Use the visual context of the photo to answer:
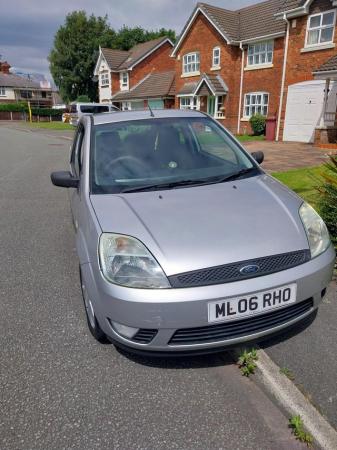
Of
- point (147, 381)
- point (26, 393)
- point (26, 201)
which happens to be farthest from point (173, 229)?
point (26, 201)

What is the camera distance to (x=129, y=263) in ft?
7.22

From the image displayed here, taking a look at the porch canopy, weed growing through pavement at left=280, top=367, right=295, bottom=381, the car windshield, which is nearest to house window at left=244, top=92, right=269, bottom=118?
the porch canopy

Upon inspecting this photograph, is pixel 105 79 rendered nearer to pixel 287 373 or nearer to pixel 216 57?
pixel 216 57

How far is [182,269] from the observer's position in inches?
81.3

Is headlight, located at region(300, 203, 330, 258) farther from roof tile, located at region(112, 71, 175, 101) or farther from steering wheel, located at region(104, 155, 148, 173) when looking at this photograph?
roof tile, located at region(112, 71, 175, 101)

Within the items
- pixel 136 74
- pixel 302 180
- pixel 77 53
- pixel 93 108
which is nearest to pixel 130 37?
pixel 77 53

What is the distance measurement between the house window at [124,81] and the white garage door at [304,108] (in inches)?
989

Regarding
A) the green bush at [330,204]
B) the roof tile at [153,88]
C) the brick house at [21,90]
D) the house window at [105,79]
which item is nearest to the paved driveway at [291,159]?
the green bush at [330,204]

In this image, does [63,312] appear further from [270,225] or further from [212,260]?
[270,225]

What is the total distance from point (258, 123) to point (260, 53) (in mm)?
4157

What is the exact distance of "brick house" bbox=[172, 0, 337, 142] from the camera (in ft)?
54.7

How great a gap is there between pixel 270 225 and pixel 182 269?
74cm

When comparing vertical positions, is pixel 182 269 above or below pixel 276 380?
above

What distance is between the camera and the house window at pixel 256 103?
20.7 m
